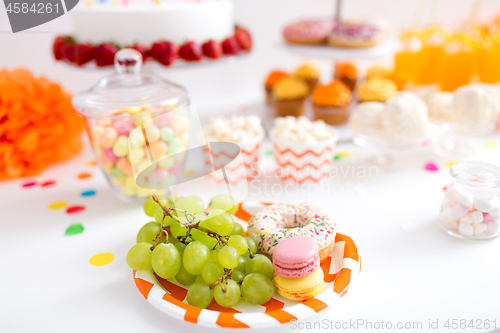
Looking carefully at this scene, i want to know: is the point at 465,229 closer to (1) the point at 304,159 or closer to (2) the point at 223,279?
(1) the point at 304,159

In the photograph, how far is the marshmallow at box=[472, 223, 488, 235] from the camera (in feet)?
2.90

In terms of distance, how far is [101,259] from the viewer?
879 millimetres

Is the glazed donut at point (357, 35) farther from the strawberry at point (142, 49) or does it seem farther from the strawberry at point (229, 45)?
the strawberry at point (142, 49)

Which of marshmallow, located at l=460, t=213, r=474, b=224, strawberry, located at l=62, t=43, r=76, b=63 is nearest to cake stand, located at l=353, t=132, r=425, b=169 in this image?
marshmallow, located at l=460, t=213, r=474, b=224

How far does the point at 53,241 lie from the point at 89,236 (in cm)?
8

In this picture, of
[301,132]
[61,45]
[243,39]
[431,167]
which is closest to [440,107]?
[431,167]

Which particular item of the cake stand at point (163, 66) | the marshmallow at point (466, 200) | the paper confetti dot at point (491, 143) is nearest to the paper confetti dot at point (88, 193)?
the cake stand at point (163, 66)

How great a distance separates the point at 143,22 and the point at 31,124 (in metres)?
0.46

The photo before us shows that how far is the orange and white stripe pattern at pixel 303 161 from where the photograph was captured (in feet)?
3.69

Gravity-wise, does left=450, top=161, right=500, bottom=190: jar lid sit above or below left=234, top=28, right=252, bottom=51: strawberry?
below

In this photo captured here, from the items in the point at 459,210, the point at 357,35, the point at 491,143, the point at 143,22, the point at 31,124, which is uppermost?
the point at 143,22

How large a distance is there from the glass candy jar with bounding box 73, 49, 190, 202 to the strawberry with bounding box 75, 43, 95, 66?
228 mm

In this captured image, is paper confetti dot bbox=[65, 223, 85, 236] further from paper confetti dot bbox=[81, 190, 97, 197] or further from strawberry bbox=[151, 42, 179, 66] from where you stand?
strawberry bbox=[151, 42, 179, 66]

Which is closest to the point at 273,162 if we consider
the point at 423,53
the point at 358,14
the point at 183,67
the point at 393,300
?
the point at 183,67
